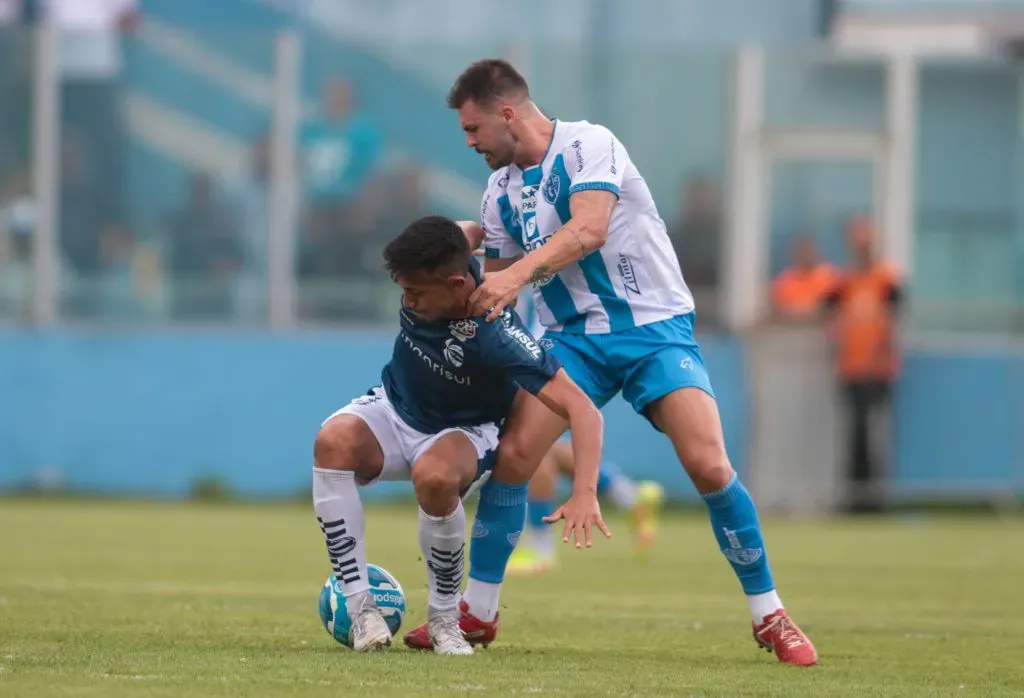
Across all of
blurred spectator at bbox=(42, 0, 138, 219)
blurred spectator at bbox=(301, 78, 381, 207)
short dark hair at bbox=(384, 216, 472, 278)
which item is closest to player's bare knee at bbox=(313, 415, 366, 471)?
short dark hair at bbox=(384, 216, 472, 278)

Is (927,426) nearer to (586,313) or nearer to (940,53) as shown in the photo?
(940,53)

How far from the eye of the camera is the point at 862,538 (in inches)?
628

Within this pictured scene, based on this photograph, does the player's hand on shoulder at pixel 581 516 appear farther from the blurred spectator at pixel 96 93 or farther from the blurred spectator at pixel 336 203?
the blurred spectator at pixel 96 93

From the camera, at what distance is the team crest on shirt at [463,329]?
6793 millimetres

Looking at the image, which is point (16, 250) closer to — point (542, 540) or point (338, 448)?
point (542, 540)

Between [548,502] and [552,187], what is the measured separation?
4631 millimetres

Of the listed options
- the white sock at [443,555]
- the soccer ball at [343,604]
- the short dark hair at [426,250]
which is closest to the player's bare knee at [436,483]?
the white sock at [443,555]

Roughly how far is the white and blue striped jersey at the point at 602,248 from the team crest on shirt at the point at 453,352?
582 mm

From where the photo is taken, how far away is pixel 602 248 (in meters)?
7.46

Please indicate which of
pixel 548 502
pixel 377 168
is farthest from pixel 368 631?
pixel 377 168

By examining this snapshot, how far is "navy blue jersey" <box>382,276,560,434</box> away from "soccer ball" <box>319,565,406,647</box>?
2.14 feet

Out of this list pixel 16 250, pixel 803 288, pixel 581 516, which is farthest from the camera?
pixel 16 250

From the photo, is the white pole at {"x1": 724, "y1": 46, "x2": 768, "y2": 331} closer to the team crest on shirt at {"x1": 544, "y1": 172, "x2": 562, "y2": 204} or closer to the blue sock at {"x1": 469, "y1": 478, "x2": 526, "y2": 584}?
the team crest on shirt at {"x1": 544, "y1": 172, "x2": 562, "y2": 204}

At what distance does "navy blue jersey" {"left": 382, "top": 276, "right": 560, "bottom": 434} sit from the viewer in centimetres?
673
